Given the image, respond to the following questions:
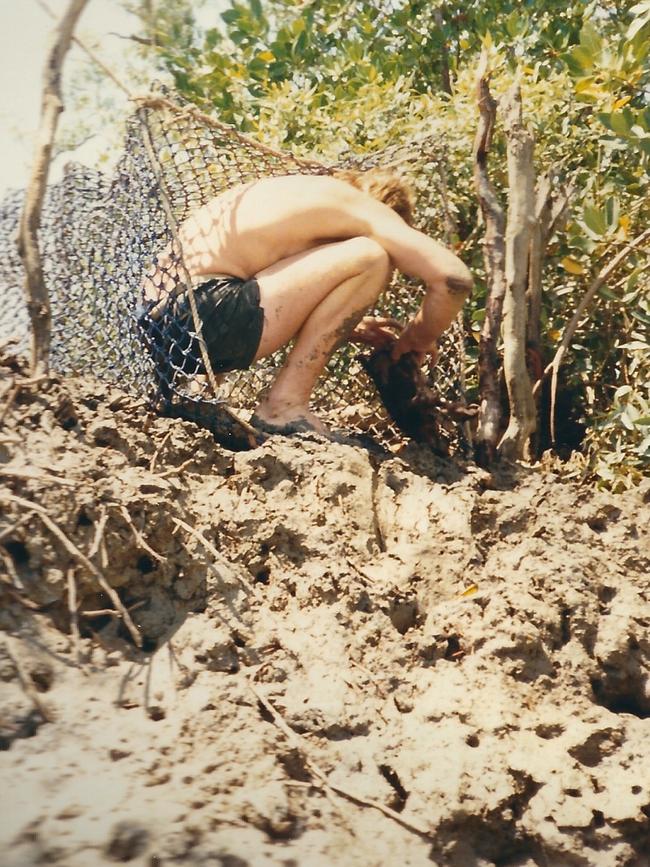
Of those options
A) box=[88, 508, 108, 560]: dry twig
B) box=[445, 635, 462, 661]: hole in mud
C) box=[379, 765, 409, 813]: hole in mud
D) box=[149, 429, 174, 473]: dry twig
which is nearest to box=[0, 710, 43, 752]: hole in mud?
box=[88, 508, 108, 560]: dry twig

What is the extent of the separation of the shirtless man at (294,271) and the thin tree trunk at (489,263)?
0.43 m

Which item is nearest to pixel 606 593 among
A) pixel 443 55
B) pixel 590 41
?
pixel 590 41

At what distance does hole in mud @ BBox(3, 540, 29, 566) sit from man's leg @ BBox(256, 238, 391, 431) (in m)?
1.28

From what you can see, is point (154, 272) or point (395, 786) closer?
point (395, 786)

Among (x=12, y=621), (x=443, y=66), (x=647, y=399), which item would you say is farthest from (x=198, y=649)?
(x=443, y=66)

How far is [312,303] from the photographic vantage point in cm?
388

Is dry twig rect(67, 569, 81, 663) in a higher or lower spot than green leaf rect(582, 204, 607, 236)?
lower

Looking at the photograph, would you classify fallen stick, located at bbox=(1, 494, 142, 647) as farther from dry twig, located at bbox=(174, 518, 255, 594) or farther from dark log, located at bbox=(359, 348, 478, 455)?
dark log, located at bbox=(359, 348, 478, 455)

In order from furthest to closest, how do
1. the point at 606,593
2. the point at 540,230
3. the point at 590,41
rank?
the point at 540,230
the point at 590,41
the point at 606,593

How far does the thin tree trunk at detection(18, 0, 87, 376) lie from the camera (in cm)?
335

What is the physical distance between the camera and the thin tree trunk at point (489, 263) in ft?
14.3

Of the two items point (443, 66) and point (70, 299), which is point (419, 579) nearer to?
point (70, 299)

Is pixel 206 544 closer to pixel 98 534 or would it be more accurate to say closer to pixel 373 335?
pixel 98 534

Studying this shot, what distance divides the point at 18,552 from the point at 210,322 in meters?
1.39
